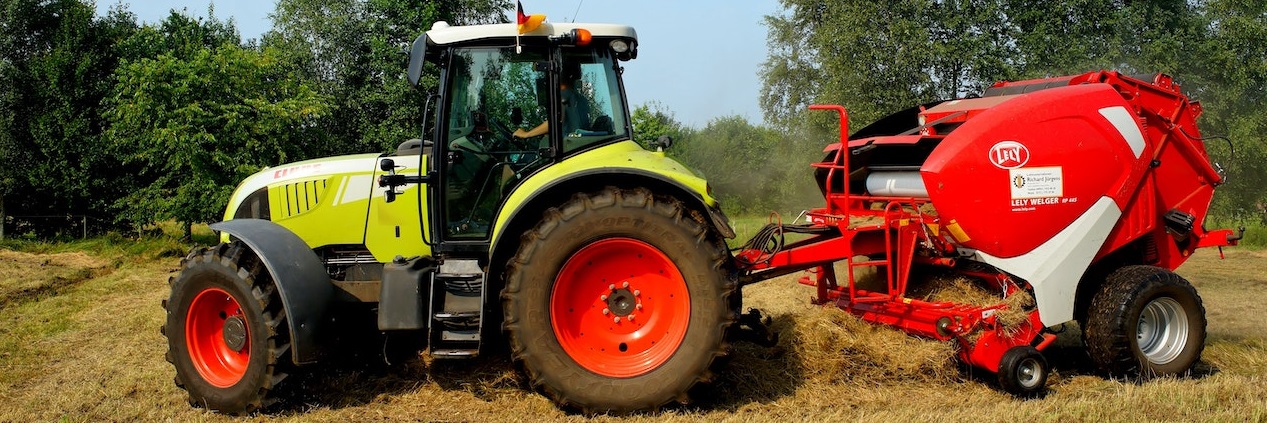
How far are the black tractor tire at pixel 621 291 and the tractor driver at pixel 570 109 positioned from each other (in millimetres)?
615

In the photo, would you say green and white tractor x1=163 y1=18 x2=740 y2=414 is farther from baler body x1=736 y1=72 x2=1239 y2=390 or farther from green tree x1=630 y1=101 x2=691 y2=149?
green tree x1=630 y1=101 x2=691 y2=149

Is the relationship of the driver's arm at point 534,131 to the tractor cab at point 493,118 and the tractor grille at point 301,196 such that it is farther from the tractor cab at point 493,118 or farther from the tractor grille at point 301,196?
the tractor grille at point 301,196

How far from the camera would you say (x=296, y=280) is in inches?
209

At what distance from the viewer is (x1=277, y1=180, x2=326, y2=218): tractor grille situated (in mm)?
6105

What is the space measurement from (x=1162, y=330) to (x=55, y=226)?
81.0ft

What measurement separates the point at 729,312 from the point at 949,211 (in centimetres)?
196

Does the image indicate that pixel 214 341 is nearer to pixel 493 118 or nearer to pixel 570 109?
pixel 493 118

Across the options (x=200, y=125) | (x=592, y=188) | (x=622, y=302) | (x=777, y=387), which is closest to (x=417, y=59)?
(x=592, y=188)

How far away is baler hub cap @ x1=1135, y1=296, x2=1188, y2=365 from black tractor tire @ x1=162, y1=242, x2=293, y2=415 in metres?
5.88

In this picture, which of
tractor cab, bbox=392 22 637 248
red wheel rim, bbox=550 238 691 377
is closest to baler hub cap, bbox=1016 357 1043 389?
red wheel rim, bbox=550 238 691 377

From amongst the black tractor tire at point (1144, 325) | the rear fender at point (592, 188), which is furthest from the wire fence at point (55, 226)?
the black tractor tire at point (1144, 325)

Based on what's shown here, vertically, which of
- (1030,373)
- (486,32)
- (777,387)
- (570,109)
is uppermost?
(486,32)

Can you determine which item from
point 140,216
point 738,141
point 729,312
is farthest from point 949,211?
point 738,141

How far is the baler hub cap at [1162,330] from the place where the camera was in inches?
251
